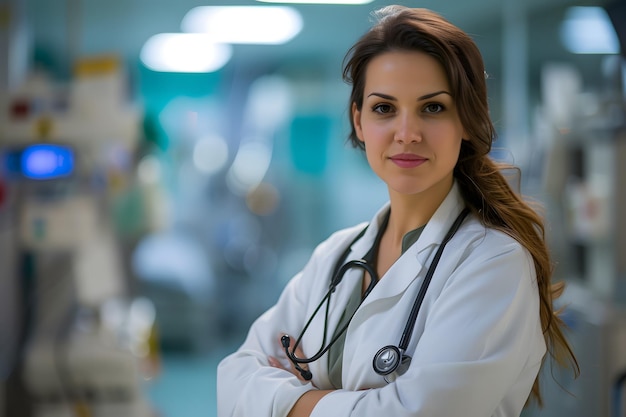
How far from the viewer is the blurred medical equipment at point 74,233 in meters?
3.11

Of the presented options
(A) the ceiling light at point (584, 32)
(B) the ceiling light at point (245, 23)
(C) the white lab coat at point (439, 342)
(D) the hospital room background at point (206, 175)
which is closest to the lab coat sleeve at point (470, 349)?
(C) the white lab coat at point (439, 342)

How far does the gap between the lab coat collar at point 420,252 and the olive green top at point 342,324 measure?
5cm

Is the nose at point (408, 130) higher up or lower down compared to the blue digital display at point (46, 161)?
higher up

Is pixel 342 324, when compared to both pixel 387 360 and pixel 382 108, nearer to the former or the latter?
pixel 387 360

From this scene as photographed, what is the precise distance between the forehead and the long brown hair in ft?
0.04

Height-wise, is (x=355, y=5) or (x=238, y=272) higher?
(x=355, y=5)

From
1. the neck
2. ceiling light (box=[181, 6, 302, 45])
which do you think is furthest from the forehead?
ceiling light (box=[181, 6, 302, 45])

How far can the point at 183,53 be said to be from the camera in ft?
19.3

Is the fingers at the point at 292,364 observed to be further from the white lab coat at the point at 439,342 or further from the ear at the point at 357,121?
the ear at the point at 357,121

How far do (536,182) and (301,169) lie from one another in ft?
7.62

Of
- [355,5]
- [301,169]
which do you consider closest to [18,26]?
[355,5]

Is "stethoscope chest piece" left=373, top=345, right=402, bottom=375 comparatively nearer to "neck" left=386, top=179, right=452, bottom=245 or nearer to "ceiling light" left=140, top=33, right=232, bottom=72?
"neck" left=386, top=179, right=452, bottom=245

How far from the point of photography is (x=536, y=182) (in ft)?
12.4

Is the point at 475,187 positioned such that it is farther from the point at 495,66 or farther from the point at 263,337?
the point at 495,66
